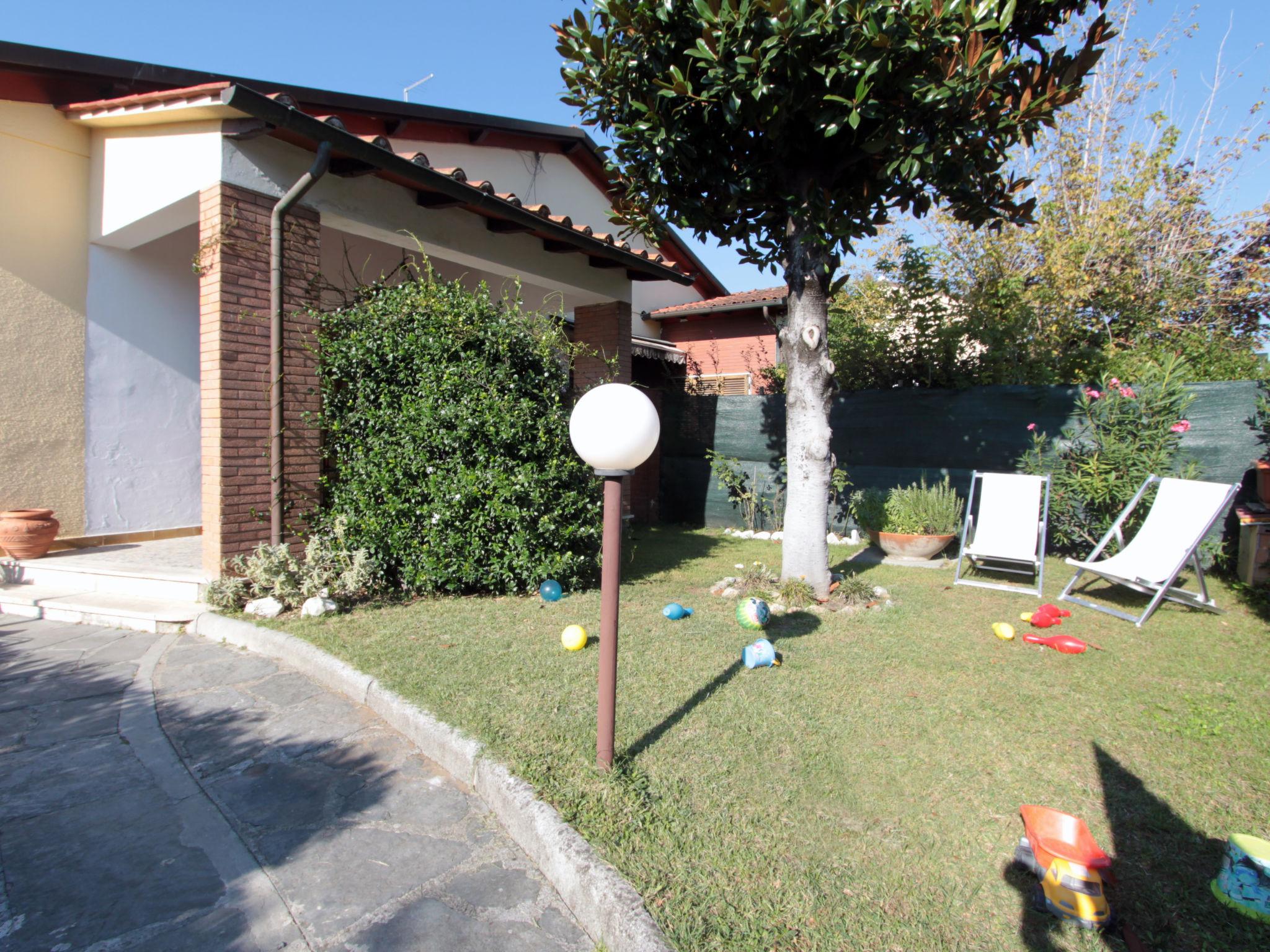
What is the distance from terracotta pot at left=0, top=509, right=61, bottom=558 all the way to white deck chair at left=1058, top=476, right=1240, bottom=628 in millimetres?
8250

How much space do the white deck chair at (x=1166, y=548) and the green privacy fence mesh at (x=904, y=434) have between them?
1.46 metres

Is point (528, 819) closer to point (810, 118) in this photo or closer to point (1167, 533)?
point (810, 118)

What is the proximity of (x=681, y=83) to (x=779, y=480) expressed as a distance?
548cm

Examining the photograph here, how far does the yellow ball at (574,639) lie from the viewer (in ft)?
13.4

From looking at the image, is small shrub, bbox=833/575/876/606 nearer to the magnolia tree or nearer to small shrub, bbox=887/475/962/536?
the magnolia tree

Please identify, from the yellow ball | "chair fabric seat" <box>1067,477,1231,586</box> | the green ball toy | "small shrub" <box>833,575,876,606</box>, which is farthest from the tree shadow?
"chair fabric seat" <box>1067,477,1231,586</box>

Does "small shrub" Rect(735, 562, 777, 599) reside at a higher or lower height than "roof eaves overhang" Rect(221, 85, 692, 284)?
lower

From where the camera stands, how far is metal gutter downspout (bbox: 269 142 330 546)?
509 cm

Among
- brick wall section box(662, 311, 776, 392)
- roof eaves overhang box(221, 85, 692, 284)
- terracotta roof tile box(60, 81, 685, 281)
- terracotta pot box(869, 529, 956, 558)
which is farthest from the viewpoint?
brick wall section box(662, 311, 776, 392)

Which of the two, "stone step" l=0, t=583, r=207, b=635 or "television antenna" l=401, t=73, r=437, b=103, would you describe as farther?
"television antenna" l=401, t=73, r=437, b=103

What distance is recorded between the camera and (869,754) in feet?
9.33

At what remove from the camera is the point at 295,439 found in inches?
207

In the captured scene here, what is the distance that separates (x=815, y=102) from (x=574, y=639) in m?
3.74

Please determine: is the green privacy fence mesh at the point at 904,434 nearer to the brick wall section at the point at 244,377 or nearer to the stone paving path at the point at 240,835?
the brick wall section at the point at 244,377
